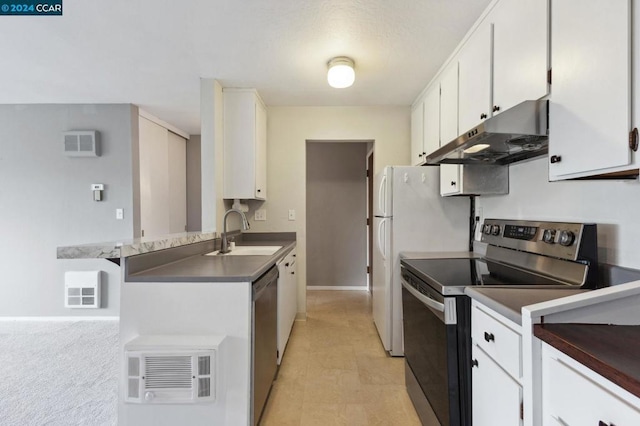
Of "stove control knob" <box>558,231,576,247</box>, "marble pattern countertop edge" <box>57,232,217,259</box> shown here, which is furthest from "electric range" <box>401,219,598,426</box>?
"marble pattern countertop edge" <box>57,232,217,259</box>

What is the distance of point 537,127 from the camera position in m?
1.31

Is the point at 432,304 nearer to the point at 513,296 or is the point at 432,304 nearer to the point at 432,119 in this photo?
the point at 513,296

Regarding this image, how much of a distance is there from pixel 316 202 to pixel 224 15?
320cm

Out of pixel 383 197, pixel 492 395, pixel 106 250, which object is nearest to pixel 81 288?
pixel 106 250

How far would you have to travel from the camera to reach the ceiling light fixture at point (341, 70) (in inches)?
92.3

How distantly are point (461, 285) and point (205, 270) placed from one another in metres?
1.25

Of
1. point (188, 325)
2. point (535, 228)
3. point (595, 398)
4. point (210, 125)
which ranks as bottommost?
point (188, 325)

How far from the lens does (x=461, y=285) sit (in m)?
1.39

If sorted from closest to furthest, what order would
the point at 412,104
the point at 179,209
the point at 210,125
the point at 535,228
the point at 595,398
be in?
the point at 595,398 < the point at 535,228 < the point at 210,125 < the point at 412,104 < the point at 179,209

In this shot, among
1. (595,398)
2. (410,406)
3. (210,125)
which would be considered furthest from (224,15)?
(410,406)

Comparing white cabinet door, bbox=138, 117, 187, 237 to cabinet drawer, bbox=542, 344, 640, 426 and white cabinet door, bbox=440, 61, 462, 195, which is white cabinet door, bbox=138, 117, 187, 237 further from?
cabinet drawer, bbox=542, 344, 640, 426

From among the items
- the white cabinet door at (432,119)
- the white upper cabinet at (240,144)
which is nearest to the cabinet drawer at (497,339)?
the white cabinet door at (432,119)

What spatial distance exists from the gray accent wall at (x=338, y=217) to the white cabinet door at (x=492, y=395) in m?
3.52

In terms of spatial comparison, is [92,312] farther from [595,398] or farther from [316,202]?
[595,398]
